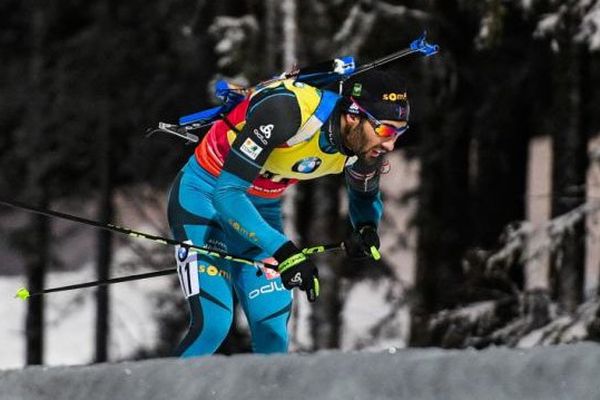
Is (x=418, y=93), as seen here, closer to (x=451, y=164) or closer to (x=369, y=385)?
(x=451, y=164)

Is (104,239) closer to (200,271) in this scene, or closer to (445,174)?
(445,174)

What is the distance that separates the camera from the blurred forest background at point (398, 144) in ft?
38.9

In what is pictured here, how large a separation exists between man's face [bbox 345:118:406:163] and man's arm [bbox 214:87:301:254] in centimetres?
25

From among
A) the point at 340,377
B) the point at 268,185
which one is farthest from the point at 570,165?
the point at 340,377

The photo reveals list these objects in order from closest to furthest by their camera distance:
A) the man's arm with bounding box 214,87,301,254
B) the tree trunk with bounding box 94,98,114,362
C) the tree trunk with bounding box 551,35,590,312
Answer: the man's arm with bounding box 214,87,301,254, the tree trunk with bounding box 551,35,590,312, the tree trunk with bounding box 94,98,114,362

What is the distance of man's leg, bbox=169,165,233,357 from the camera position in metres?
5.38

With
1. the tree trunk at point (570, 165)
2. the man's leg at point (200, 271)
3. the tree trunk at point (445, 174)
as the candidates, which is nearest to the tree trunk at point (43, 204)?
the tree trunk at point (445, 174)

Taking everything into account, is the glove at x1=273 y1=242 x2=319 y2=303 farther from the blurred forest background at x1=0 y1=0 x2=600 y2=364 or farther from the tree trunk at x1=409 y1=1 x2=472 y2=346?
the tree trunk at x1=409 y1=1 x2=472 y2=346

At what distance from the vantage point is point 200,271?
5.49 m

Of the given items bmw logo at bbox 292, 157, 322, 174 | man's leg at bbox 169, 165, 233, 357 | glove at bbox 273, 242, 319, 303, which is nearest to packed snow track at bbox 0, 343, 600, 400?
glove at bbox 273, 242, 319, 303

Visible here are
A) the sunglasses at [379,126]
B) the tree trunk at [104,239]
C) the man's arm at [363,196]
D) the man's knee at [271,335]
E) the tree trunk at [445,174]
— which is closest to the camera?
the sunglasses at [379,126]

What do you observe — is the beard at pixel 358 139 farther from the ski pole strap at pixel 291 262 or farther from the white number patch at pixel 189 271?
the white number patch at pixel 189 271

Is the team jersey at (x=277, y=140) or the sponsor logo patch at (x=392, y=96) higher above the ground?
the sponsor logo patch at (x=392, y=96)

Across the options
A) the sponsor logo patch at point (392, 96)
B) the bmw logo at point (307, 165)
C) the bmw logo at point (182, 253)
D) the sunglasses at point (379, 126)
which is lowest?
the bmw logo at point (182, 253)
